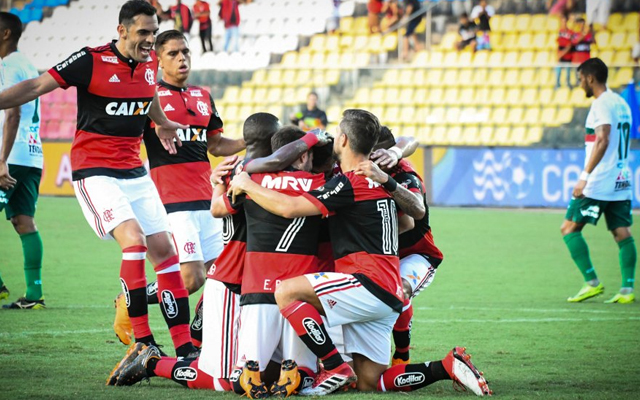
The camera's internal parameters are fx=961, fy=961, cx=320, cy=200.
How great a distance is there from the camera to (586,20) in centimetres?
2223

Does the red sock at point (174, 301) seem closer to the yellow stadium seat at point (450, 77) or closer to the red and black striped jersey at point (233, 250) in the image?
the red and black striped jersey at point (233, 250)

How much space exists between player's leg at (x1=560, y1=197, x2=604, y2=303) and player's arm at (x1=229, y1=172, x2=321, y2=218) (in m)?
5.04

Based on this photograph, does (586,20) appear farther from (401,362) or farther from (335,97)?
(401,362)

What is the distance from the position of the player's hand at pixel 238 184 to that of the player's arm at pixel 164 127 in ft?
4.86

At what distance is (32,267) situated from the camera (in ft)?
28.6

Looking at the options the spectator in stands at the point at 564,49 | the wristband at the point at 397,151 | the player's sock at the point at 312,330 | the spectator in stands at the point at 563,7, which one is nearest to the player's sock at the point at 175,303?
the player's sock at the point at 312,330

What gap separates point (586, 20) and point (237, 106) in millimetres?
9204

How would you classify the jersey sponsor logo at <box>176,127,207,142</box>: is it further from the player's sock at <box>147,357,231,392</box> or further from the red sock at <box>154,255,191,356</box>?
the player's sock at <box>147,357,231,392</box>

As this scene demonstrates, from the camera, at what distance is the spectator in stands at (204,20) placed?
27.6 metres

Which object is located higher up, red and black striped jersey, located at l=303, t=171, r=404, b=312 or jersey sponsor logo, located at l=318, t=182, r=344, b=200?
jersey sponsor logo, located at l=318, t=182, r=344, b=200

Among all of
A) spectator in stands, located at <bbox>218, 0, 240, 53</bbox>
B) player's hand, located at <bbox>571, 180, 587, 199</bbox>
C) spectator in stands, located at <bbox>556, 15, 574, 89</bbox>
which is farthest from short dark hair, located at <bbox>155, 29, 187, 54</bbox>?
spectator in stands, located at <bbox>218, 0, 240, 53</bbox>

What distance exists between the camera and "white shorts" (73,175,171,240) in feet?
20.6

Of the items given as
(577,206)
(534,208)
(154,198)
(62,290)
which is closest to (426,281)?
(154,198)

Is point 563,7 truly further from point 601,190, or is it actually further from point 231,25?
point 601,190
